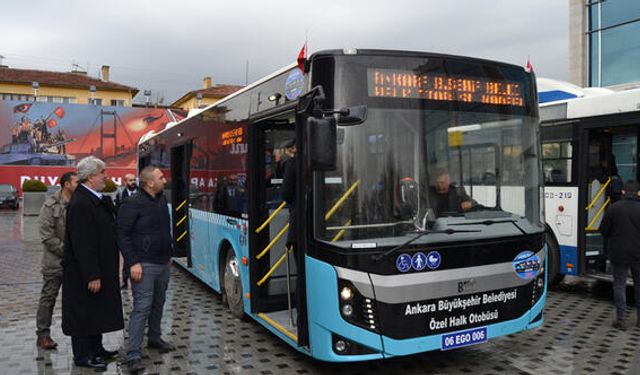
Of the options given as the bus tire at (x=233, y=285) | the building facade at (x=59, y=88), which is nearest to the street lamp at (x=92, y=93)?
the building facade at (x=59, y=88)

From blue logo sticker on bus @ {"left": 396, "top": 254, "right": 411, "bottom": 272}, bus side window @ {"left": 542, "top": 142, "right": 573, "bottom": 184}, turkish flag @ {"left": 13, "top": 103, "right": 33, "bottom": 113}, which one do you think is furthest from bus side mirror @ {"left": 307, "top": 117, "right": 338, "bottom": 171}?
turkish flag @ {"left": 13, "top": 103, "right": 33, "bottom": 113}

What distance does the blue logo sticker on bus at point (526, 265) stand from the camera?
4.92 m

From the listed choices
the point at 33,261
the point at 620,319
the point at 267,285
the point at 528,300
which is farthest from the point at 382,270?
the point at 33,261

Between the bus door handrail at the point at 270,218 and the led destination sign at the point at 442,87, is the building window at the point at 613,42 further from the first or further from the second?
the bus door handrail at the point at 270,218

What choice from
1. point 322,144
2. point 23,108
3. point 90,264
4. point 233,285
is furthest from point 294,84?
point 23,108

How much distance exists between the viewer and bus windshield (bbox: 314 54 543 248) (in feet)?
14.4

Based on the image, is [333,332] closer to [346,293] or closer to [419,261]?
[346,293]

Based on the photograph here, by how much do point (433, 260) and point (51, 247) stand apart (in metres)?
3.95

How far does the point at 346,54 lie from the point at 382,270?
178cm

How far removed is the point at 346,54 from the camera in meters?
4.46

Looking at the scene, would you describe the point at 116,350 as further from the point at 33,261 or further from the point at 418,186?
the point at 33,261

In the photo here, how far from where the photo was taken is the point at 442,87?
15.5 ft

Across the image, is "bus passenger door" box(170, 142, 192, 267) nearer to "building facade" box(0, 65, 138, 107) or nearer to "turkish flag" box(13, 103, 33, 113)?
"turkish flag" box(13, 103, 33, 113)

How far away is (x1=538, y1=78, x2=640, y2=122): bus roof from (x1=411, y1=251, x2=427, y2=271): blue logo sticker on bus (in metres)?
4.91
